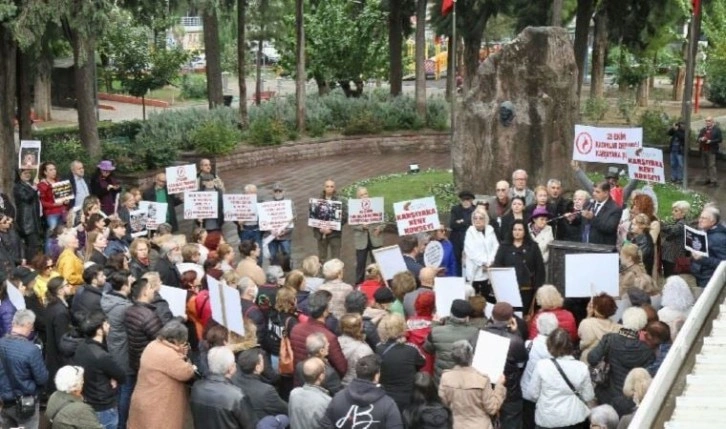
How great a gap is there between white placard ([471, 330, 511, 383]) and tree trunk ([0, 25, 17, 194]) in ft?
43.5

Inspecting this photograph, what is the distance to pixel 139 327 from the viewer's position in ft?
33.4

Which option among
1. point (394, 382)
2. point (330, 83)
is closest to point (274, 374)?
point (394, 382)

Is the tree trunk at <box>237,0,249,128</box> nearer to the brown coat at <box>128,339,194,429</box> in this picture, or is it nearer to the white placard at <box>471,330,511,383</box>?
the brown coat at <box>128,339,194,429</box>

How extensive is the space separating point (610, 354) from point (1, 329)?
5.61 meters

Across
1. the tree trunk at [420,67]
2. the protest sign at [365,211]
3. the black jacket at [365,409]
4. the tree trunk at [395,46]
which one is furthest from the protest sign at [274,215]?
the tree trunk at [395,46]

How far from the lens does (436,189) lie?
2277 centimetres

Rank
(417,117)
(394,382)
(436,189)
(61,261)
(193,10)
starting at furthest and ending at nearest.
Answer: (417,117)
(193,10)
(436,189)
(61,261)
(394,382)

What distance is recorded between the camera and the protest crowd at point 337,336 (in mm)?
8461

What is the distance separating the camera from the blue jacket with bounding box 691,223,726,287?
481 inches

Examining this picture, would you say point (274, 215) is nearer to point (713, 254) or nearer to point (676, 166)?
point (713, 254)

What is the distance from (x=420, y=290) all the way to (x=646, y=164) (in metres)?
6.72

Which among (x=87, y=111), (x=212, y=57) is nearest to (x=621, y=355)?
(x=87, y=111)

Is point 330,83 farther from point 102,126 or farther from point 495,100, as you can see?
point 495,100

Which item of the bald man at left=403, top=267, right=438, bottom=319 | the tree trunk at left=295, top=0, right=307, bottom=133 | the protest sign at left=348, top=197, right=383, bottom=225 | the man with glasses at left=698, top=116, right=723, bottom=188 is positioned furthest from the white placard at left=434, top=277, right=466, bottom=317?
the tree trunk at left=295, top=0, right=307, bottom=133
